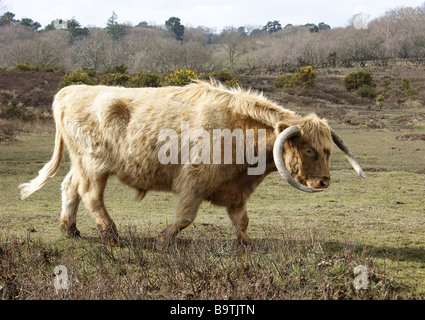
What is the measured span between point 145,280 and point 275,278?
1.21m

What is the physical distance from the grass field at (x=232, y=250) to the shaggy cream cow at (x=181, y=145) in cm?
47

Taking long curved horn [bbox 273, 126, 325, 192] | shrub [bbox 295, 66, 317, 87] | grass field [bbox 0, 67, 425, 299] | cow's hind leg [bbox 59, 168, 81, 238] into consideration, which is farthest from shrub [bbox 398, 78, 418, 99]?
cow's hind leg [bbox 59, 168, 81, 238]

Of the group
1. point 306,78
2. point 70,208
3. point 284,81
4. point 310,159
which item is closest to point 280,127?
point 310,159

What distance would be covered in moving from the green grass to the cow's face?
0.64 metres

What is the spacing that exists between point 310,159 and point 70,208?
305 centimetres

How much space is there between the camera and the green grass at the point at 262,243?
175 inches

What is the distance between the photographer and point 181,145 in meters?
5.50

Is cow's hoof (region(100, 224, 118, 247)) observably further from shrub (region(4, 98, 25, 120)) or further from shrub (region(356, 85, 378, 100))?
shrub (region(356, 85, 378, 100))

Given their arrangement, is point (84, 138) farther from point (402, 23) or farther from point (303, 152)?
point (402, 23)

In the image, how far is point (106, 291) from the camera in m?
4.24

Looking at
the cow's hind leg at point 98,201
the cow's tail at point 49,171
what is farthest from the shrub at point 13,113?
the cow's hind leg at point 98,201

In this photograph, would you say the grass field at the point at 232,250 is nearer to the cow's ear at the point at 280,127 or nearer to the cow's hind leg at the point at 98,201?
the cow's hind leg at the point at 98,201

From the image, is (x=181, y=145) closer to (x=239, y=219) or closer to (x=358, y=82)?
(x=239, y=219)

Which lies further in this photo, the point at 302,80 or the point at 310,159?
the point at 302,80
